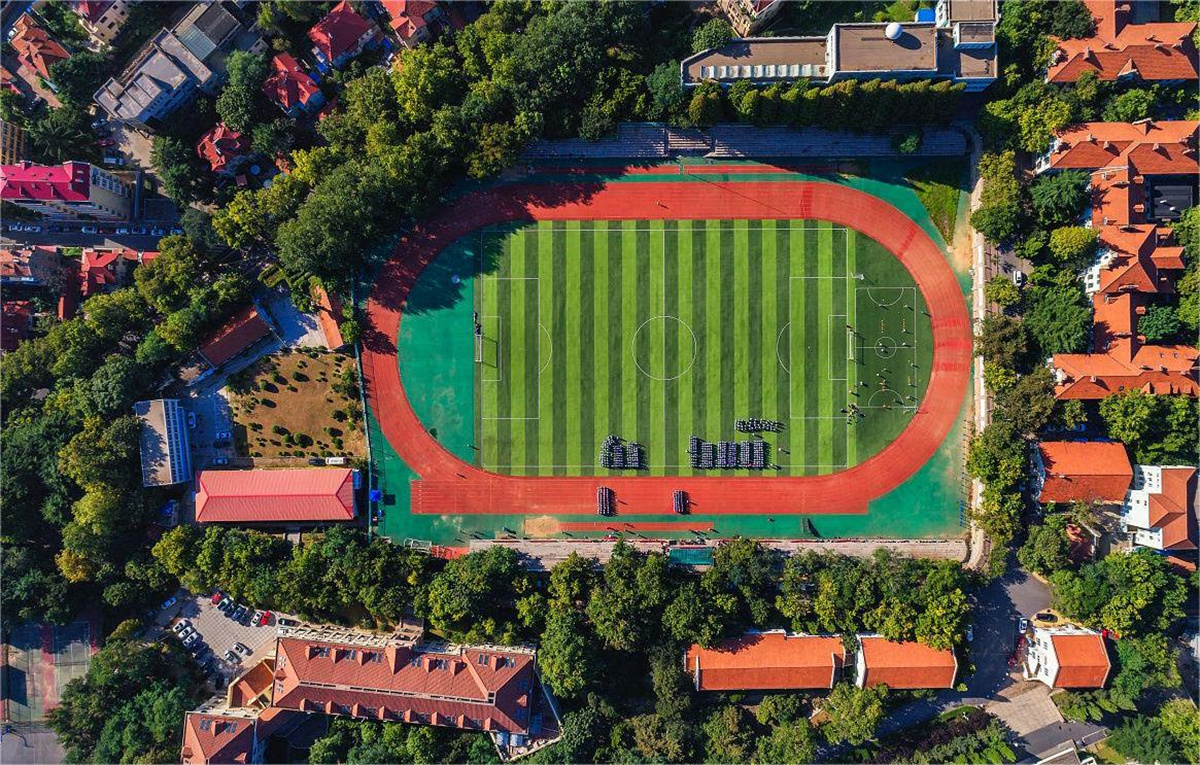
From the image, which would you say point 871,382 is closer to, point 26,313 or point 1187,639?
point 1187,639

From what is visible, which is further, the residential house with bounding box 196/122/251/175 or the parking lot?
the parking lot

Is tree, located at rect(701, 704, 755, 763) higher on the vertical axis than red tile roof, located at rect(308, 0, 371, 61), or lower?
lower

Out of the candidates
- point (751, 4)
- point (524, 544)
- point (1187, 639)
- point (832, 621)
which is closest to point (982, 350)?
point (832, 621)

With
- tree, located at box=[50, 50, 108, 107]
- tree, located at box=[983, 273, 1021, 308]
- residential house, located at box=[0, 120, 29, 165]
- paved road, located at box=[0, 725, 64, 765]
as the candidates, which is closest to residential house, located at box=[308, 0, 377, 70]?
tree, located at box=[50, 50, 108, 107]

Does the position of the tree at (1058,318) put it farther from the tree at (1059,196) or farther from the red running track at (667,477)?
the tree at (1059,196)

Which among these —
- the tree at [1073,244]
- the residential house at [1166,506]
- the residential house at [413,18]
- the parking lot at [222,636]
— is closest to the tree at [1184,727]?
the residential house at [1166,506]

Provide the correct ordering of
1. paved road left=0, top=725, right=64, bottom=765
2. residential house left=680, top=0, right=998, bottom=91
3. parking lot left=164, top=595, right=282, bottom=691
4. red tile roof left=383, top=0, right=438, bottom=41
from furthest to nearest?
parking lot left=164, top=595, right=282, bottom=691 < paved road left=0, top=725, right=64, bottom=765 < red tile roof left=383, top=0, right=438, bottom=41 < residential house left=680, top=0, right=998, bottom=91

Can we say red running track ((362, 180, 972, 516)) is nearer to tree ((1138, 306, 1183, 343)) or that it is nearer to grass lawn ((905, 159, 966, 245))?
grass lawn ((905, 159, 966, 245))
